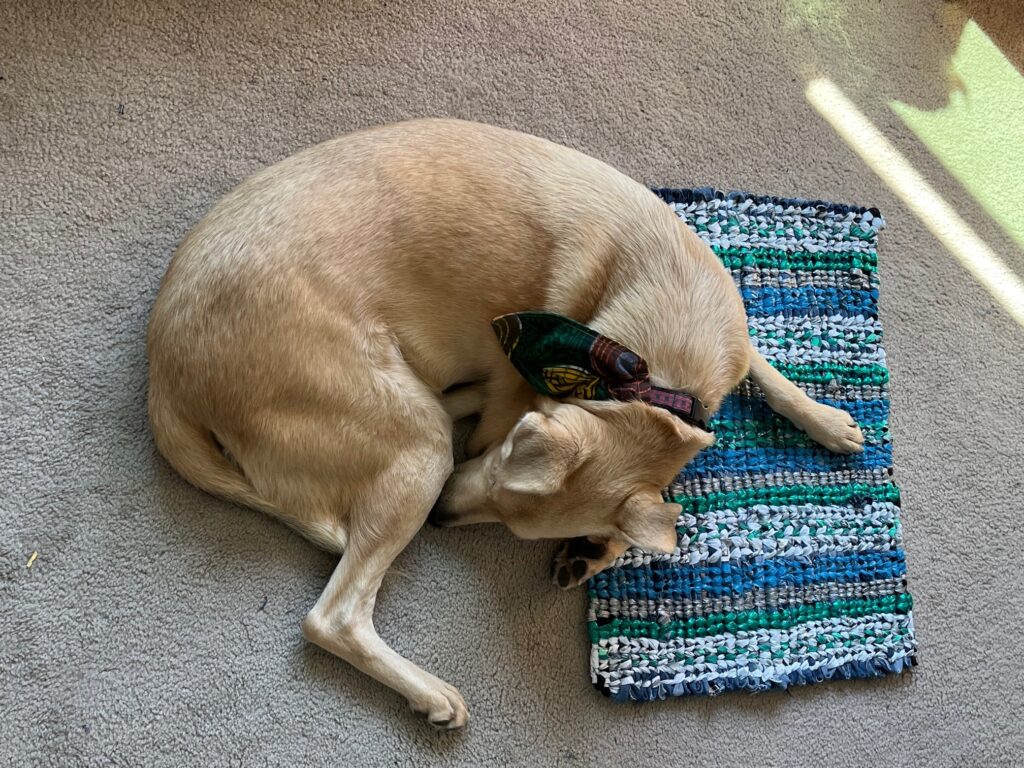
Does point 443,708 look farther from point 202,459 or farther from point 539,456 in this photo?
point 202,459

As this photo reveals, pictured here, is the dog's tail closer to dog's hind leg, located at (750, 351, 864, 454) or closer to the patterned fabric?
the patterned fabric

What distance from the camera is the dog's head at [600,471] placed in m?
1.60

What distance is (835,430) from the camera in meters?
2.17

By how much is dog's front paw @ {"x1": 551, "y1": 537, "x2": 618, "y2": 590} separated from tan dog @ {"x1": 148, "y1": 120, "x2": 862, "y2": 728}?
231 millimetres

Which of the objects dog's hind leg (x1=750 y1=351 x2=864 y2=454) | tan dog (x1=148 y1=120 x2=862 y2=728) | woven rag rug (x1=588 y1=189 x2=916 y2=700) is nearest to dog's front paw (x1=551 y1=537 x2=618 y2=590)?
woven rag rug (x1=588 y1=189 x2=916 y2=700)

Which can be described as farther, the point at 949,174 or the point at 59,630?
the point at 949,174

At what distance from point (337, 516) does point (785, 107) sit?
1.85 m

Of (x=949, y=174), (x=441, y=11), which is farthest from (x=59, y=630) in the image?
(x=949, y=174)

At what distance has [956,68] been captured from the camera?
104 inches

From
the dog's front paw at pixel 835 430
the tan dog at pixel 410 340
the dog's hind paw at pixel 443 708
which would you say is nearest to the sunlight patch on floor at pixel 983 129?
the dog's front paw at pixel 835 430

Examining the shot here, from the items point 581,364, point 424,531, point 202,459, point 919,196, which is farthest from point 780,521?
point 202,459

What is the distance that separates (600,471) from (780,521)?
75 cm

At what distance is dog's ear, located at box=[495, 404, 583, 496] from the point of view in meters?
1.57

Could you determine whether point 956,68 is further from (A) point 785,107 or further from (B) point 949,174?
(A) point 785,107
